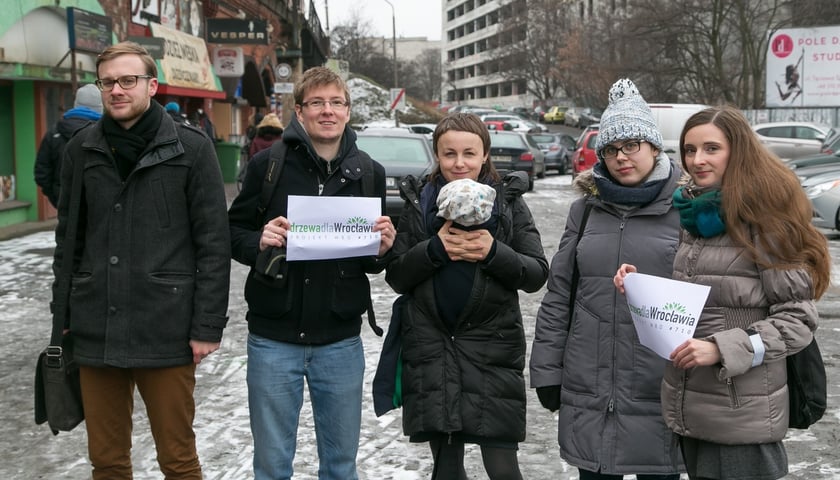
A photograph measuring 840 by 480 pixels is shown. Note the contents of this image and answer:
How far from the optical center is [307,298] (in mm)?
3730

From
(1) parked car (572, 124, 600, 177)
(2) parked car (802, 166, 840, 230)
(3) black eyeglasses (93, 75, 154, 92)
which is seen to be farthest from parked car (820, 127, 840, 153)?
(3) black eyeglasses (93, 75, 154, 92)

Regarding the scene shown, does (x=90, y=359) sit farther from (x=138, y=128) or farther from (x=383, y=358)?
(x=383, y=358)

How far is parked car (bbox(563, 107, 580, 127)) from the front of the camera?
68.8 m

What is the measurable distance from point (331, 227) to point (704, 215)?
1.39 metres

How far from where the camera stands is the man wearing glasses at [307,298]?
3.72 meters

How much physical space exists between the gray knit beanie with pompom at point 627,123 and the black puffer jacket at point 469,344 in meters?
0.45

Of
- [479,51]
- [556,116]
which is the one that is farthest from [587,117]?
[479,51]

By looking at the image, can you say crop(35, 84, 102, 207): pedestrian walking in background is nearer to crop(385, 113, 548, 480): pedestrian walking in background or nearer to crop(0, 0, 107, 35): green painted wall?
crop(0, 0, 107, 35): green painted wall

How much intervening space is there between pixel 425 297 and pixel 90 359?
4.18 feet

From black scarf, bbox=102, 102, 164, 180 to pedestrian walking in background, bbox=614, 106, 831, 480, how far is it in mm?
1959

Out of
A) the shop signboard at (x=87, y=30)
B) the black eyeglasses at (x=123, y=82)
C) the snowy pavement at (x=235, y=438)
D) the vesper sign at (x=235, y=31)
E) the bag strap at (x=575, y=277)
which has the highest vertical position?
the vesper sign at (x=235, y=31)

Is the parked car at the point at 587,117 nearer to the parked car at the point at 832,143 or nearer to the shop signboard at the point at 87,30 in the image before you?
the parked car at the point at 832,143

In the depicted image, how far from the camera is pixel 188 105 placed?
24.2 metres

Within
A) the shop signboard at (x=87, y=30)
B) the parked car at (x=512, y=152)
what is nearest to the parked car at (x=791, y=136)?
the parked car at (x=512, y=152)
